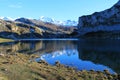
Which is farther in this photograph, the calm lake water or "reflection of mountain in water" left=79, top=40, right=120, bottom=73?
"reflection of mountain in water" left=79, top=40, right=120, bottom=73

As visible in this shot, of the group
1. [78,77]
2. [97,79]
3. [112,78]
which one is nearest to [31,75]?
[78,77]

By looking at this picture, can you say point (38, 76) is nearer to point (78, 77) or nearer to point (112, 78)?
point (78, 77)

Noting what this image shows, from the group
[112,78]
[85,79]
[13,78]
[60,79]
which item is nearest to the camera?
[13,78]

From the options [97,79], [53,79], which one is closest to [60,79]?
[53,79]

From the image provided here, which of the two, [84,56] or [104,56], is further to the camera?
[84,56]

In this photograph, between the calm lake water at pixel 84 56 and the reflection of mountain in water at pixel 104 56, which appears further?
the reflection of mountain in water at pixel 104 56

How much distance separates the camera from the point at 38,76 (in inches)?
1403

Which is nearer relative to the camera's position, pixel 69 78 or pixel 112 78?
pixel 69 78

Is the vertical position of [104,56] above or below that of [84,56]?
above

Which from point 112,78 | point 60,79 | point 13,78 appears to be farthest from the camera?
point 112,78

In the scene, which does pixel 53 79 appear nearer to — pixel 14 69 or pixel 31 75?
pixel 31 75

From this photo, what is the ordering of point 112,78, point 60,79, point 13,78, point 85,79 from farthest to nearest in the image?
1. point 112,78
2. point 85,79
3. point 60,79
4. point 13,78

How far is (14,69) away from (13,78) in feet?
17.9

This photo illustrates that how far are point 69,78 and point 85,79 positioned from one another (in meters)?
2.73
